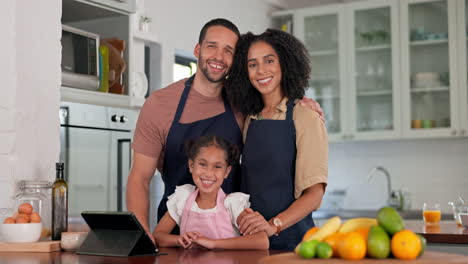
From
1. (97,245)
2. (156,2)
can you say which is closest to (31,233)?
(97,245)

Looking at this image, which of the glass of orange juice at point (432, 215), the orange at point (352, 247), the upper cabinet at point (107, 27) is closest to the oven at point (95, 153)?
the upper cabinet at point (107, 27)

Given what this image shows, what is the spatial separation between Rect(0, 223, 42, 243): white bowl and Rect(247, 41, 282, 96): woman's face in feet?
3.08

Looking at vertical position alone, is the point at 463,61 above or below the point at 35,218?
above

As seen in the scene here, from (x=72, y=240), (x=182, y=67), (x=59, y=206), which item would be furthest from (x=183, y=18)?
(x=72, y=240)

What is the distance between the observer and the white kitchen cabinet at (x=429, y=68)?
5.68 m

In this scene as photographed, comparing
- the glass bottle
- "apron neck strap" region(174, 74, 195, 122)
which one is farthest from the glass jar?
"apron neck strap" region(174, 74, 195, 122)

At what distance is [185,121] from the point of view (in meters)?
2.81

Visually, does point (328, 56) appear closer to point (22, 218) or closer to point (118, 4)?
point (118, 4)

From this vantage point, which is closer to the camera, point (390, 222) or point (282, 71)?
point (390, 222)

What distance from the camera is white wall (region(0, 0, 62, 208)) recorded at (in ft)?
9.40

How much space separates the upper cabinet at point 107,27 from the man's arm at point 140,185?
0.86m

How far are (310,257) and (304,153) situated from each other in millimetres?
974

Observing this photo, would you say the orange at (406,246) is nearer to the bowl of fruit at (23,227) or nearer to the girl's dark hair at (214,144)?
the girl's dark hair at (214,144)

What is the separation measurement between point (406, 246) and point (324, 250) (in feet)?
0.59
